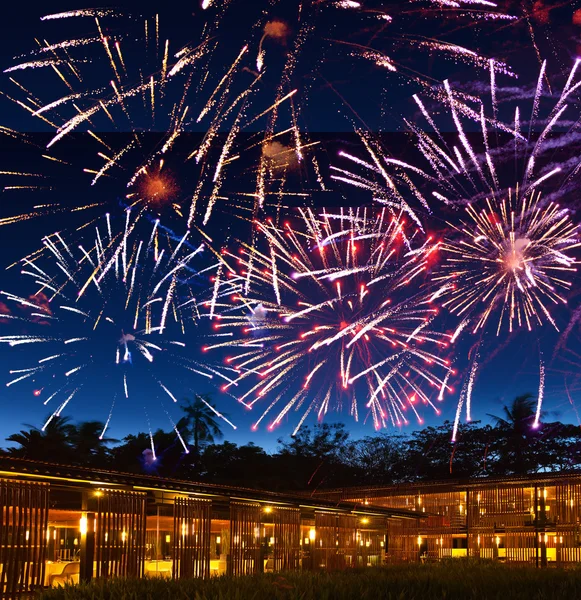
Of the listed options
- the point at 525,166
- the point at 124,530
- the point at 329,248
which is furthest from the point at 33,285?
the point at 525,166

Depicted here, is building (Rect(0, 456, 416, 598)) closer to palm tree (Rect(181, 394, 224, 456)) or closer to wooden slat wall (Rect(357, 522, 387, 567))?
wooden slat wall (Rect(357, 522, 387, 567))

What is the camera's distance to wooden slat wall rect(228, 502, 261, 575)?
702 inches

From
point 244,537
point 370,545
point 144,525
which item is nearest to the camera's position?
point 144,525

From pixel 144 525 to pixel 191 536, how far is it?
144 centimetres

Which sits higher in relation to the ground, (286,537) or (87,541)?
(87,541)

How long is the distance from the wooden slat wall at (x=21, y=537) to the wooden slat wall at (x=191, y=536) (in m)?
3.61

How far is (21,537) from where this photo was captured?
12312mm

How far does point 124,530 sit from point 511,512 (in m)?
14.3

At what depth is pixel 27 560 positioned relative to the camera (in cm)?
1231

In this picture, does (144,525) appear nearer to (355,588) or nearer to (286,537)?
(286,537)

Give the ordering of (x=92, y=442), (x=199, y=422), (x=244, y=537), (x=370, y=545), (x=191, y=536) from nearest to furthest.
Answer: (x=191, y=536), (x=244, y=537), (x=370, y=545), (x=92, y=442), (x=199, y=422)

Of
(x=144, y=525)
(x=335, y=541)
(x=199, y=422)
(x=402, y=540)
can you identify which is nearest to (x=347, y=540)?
(x=335, y=541)

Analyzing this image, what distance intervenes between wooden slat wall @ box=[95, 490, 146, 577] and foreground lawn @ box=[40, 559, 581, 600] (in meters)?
6.02

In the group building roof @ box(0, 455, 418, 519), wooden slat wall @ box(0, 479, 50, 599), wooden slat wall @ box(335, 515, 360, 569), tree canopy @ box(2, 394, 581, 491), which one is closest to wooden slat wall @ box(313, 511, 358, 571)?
wooden slat wall @ box(335, 515, 360, 569)
